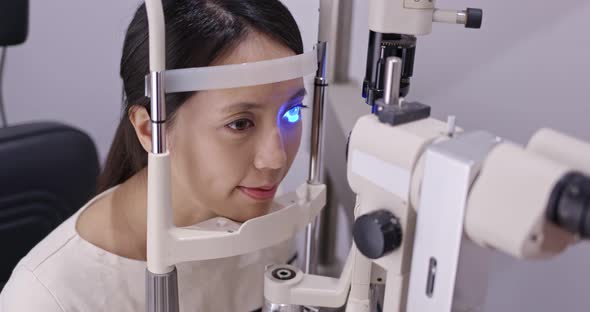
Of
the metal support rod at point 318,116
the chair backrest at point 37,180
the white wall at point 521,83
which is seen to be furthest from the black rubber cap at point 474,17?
the chair backrest at point 37,180

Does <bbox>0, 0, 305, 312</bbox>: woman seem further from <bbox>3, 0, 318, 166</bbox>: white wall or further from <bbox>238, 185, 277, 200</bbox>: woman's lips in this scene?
<bbox>3, 0, 318, 166</bbox>: white wall

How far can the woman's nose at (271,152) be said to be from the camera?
2.43 feet

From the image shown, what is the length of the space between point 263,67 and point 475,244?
30 centimetres

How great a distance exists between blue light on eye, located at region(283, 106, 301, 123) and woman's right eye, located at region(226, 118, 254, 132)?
5cm

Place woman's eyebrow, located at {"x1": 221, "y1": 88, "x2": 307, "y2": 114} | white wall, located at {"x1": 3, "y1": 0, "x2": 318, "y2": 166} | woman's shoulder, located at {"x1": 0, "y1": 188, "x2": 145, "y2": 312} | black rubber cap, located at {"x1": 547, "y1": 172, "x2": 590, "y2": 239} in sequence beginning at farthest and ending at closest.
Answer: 1. white wall, located at {"x1": 3, "y1": 0, "x2": 318, "y2": 166}
2. woman's shoulder, located at {"x1": 0, "y1": 188, "x2": 145, "y2": 312}
3. woman's eyebrow, located at {"x1": 221, "y1": 88, "x2": 307, "y2": 114}
4. black rubber cap, located at {"x1": 547, "y1": 172, "x2": 590, "y2": 239}

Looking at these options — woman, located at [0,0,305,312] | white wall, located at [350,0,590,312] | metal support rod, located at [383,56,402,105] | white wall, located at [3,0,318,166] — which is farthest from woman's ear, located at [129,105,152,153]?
white wall, located at [3,0,318,166]

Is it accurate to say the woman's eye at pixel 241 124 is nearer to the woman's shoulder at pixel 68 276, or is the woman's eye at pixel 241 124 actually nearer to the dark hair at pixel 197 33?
the dark hair at pixel 197 33

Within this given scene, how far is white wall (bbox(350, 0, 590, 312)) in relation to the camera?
36.8 inches

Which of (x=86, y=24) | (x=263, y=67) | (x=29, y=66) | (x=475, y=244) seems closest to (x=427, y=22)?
(x=263, y=67)

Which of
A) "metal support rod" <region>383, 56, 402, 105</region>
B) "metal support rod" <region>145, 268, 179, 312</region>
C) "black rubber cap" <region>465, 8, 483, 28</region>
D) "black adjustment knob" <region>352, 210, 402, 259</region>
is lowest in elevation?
"metal support rod" <region>145, 268, 179, 312</region>

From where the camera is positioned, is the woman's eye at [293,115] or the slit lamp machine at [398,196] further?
the woman's eye at [293,115]

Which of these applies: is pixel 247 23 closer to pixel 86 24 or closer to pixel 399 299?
pixel 399 299

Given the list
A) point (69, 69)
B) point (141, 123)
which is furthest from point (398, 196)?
point (69, 69)

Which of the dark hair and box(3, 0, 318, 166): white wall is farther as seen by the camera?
box(3, 0, 318, 166): white wall
